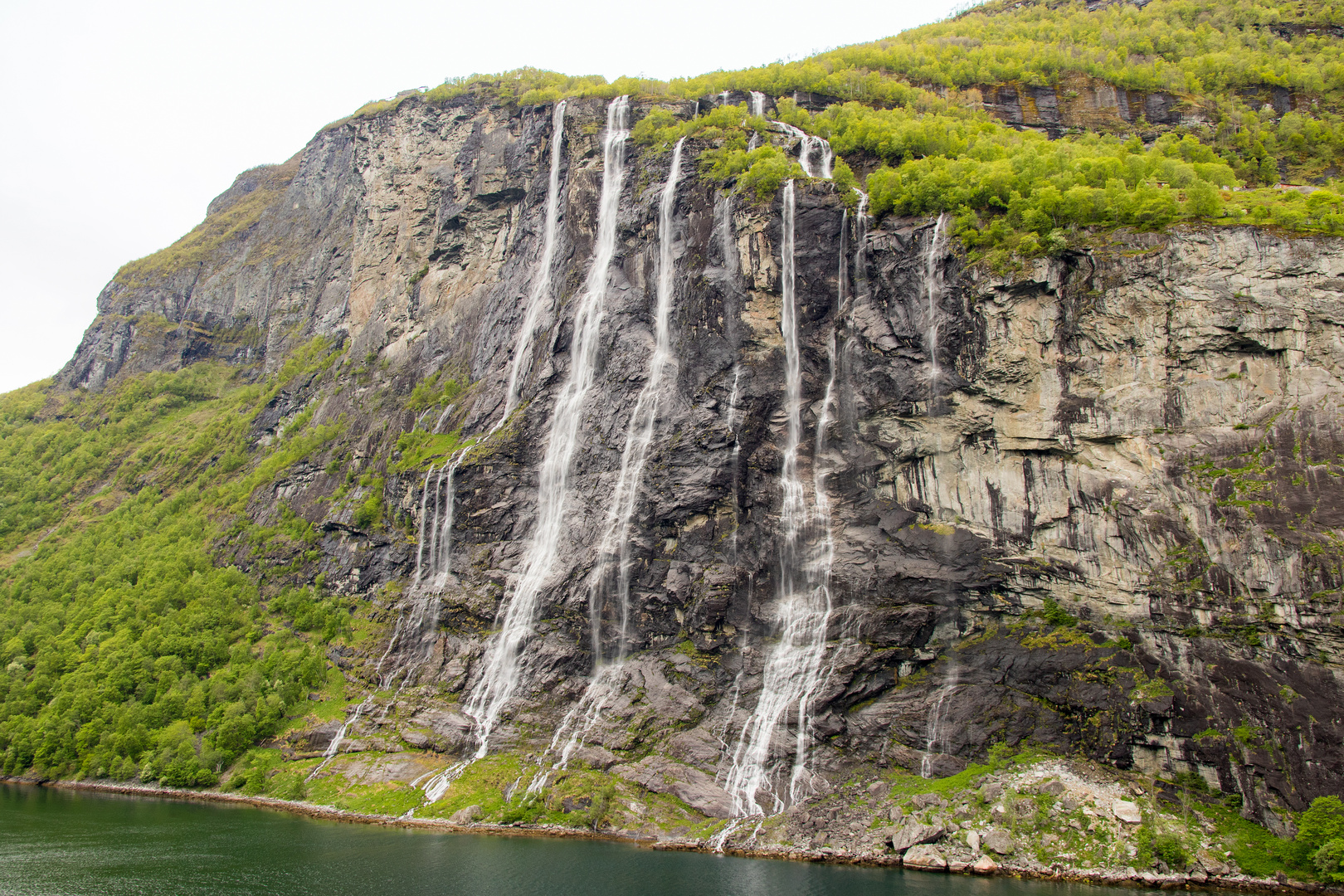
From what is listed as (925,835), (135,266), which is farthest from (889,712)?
(135,266)

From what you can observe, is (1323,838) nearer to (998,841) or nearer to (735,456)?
(998,841)

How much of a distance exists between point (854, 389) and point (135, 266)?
406 feet

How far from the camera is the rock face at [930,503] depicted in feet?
112

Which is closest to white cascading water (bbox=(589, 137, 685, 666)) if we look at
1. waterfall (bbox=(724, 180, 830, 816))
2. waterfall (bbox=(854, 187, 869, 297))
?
waterfall (bbox=(724, 180, 830, 816))

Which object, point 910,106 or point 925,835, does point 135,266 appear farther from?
point 925,835

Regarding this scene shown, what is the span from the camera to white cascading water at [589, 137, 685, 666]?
152 ft

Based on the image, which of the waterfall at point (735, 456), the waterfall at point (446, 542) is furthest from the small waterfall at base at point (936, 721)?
the waterfall at point (446, 542)

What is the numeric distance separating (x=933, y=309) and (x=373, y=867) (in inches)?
1600

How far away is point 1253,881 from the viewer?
2884 centimetres

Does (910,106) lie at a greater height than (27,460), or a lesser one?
greater

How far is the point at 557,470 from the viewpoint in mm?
53250

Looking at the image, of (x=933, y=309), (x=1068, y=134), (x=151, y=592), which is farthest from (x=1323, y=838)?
(x=151, y=592)

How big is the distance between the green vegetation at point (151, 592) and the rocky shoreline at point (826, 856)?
30.7 ft

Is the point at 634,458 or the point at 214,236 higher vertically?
the point at 214,236
